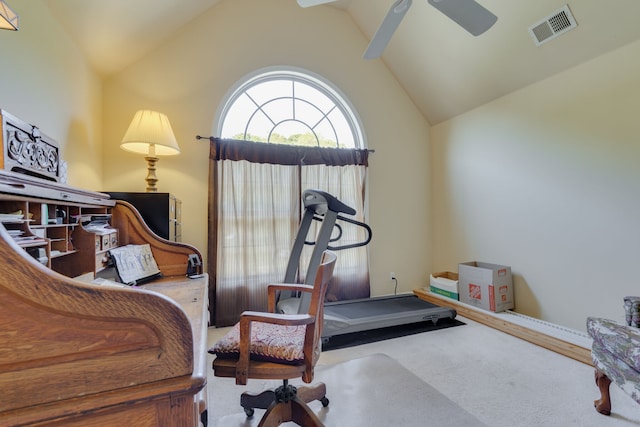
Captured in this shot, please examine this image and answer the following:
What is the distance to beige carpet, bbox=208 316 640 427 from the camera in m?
1.63

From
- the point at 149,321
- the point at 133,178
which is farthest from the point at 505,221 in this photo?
the point at 133,178

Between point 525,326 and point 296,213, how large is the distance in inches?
101

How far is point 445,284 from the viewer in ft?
11.7

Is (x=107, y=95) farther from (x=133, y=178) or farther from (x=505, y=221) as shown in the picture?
(x=505, y=221)

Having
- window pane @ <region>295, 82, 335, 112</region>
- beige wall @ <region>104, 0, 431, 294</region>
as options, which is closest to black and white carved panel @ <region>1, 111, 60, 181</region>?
beige wall @ <region>104, 0, 431, 294</region>

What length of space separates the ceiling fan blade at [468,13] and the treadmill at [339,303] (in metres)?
1.48

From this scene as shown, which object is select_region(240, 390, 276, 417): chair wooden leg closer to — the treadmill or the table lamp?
the treadmill

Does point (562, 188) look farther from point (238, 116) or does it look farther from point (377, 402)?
point (238, 116)

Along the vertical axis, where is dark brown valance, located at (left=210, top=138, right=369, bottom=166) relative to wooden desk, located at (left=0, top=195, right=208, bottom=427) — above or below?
above

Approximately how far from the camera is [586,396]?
181 centimetres

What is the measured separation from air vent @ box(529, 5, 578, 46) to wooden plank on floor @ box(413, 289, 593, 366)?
2663 mm

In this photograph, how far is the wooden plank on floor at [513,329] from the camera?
2.24 meters

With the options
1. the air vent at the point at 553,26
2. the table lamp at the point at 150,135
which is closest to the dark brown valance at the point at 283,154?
the table lamp at the point at 150,135

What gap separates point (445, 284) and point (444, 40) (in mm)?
2914
